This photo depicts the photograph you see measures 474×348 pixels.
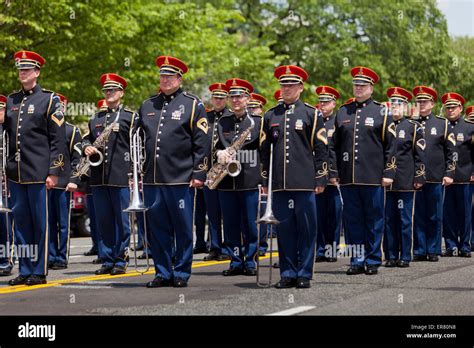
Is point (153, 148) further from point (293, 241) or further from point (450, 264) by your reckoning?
point (450, 264)

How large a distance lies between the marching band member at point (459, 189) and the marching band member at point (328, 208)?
1.89m

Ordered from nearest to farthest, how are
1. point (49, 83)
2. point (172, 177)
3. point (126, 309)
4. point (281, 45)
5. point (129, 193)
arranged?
point (126, 309) < point (172, 177) < point (129, 193) < point (49, 83) < point (281, 45)

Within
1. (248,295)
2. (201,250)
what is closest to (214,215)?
(201,250)

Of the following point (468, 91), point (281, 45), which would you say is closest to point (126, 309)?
point (281, 45)

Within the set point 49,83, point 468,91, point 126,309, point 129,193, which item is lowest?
point 126,309

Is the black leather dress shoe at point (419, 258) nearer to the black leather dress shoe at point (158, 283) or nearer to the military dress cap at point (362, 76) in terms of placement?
the military dress cap at point (362, 76)

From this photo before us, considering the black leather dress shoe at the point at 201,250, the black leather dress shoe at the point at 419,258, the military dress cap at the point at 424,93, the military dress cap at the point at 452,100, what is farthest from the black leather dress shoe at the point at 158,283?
the military dress cap at the point at 452,100

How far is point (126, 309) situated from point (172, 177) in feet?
7.33

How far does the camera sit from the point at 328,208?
16.1 meters

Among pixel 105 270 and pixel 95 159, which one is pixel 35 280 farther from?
pixel 95 159

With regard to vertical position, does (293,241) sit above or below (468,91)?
below

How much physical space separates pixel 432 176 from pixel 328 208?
1.63 meters

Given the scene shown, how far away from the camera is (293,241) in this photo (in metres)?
11.5

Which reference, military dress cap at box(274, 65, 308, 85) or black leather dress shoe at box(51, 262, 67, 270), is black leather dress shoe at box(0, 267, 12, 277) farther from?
military dress cap at box(274, 65, 308, 85)
